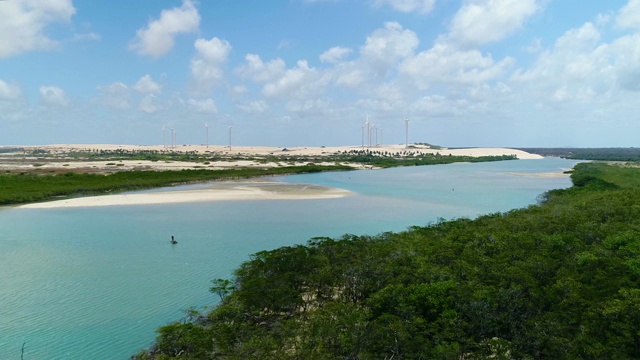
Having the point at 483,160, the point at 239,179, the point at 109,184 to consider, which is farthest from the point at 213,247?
the point at 483,160

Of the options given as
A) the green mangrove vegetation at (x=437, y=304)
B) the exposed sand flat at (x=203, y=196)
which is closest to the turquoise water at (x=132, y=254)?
the green mangrove vegetation at (x=437, y=304)

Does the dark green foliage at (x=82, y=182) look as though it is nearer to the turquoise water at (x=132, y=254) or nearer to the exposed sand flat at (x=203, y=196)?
the exposed sand flat at (x=203, y=196)

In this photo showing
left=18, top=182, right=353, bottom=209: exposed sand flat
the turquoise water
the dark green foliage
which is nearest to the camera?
the turquoise water

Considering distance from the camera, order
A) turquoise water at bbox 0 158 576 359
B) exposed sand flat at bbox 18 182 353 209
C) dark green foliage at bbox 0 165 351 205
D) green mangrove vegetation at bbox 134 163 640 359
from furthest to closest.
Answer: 1. dark green foliage at bbox 0 165 351 205
2. exposed sand flat at bbox 18 182 353 209
3. turquoise water at bbox 0 158 576 359
4. green mangrove vegetation at bbox 134 163 640 359

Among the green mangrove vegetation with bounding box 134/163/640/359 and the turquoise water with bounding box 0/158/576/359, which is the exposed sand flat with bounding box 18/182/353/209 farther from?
the green mangrove vegetation with bounding box 134/163/640/359

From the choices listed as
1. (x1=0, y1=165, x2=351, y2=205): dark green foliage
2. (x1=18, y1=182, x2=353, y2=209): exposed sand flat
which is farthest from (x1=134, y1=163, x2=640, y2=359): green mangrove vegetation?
(x1=0, y1=165, x2=351, y2=205): dark green foliage

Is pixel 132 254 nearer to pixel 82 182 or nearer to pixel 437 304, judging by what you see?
pixel 437 304
